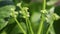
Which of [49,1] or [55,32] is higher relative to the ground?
[49,1]

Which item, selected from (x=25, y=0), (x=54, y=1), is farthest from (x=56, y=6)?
(x=25, y=0)

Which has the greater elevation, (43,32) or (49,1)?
(49,1)

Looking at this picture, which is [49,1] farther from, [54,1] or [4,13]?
[4,13]

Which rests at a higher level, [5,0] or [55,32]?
[5,0]

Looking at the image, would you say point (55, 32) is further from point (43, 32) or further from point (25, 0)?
point (25, 0)

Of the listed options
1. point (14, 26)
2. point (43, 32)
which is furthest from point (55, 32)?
point (14, 26)

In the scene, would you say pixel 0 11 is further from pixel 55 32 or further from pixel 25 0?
pixel 55 32

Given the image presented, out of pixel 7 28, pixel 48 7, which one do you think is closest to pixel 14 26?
pixel 7 28
